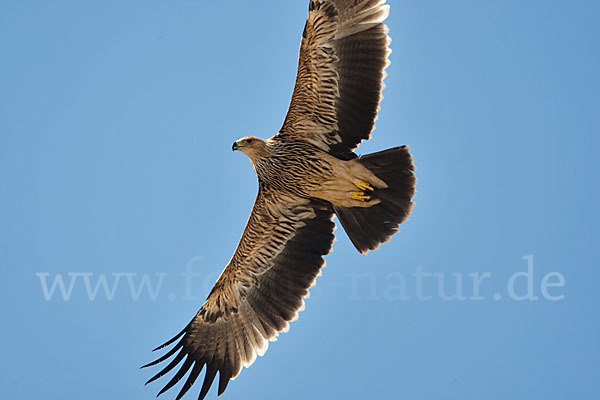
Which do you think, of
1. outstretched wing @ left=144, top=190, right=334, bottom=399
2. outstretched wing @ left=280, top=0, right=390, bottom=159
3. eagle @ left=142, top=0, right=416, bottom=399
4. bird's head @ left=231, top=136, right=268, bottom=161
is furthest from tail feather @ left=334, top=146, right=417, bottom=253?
bird's head @ left=231, top=136, right=268, bottom=161

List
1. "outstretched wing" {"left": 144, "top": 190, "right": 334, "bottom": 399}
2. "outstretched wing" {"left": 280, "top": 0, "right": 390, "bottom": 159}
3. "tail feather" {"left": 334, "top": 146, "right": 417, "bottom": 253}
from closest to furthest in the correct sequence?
"outstretched wing" {"left": 280, "top": 0, "right": 390, "bottom": 159} < "tail feather" {"left": 334, "top": 146, "right": 417, "bottom": 253} < "outstretched wing" {"left": 144, "top": 190, "right": 334, "bottom": 399}

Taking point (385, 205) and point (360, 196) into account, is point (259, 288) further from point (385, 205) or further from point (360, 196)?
point (385, 205)

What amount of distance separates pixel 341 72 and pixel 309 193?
175 centimetres

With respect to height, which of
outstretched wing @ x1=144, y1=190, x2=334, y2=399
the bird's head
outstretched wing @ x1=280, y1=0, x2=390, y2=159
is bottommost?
outstretched wing @ x1=144, y1=190, x2=334, y2=399

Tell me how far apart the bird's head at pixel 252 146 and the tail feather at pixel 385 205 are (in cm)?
129

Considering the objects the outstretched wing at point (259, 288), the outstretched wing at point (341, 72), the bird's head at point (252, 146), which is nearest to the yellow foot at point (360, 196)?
the outstretched wing at point (341, 72)

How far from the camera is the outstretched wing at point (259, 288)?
33.9 feet

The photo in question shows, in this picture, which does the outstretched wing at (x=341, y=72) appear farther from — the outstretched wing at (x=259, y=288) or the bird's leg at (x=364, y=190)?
the outstretched wing at (x=259, y=288)

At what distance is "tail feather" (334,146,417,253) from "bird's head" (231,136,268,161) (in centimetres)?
129

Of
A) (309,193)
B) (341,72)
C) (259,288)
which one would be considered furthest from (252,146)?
(259,288)

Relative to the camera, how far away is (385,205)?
9781mm

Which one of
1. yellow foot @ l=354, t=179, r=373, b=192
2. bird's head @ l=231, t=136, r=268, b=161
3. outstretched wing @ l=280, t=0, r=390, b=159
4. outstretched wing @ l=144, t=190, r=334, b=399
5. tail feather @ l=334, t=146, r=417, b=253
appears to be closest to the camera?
outstretched wing @ l=280, t=0, r=390, b=159

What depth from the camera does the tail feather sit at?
958 centimetres

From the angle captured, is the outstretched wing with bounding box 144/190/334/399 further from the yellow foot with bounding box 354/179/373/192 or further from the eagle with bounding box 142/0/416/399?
the yellow foot with bounding box 354/179/373/192
